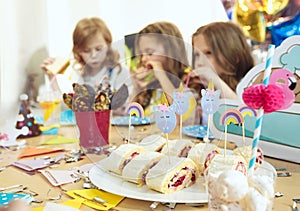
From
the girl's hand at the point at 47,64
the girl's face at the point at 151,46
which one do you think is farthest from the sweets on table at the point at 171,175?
the girl's hand at the point at 47,64

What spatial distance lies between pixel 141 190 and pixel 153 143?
18 centimetres

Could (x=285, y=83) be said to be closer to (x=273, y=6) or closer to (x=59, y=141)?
(x=59, y=141)

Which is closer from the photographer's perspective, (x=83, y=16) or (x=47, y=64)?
(x=47, y=64)

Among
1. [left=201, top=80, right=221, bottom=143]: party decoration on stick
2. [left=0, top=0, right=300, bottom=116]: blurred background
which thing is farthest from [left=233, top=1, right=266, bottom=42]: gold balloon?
[left=201, top=80, right=221, bottom=143]: party decoration on stick

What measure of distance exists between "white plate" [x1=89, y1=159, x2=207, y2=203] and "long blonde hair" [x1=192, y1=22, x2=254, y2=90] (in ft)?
2.62

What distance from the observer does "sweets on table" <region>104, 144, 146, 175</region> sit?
814 mm

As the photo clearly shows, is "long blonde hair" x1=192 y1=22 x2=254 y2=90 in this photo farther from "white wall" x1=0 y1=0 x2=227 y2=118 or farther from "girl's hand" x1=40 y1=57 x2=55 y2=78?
"girl's hand" x1=40 y1=57 x2=55 y2=78

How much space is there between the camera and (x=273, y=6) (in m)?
1.60

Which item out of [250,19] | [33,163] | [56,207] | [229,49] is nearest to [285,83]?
[56,207]

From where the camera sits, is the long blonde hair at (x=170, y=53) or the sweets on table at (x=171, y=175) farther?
the long blonde hair at (x=170, y=53)

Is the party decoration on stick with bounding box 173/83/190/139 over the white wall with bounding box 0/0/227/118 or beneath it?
beneath

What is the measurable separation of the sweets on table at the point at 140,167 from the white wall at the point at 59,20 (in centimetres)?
99

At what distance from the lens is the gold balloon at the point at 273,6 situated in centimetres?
159

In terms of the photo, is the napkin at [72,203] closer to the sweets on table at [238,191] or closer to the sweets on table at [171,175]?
the sweets on table at [171,175]
